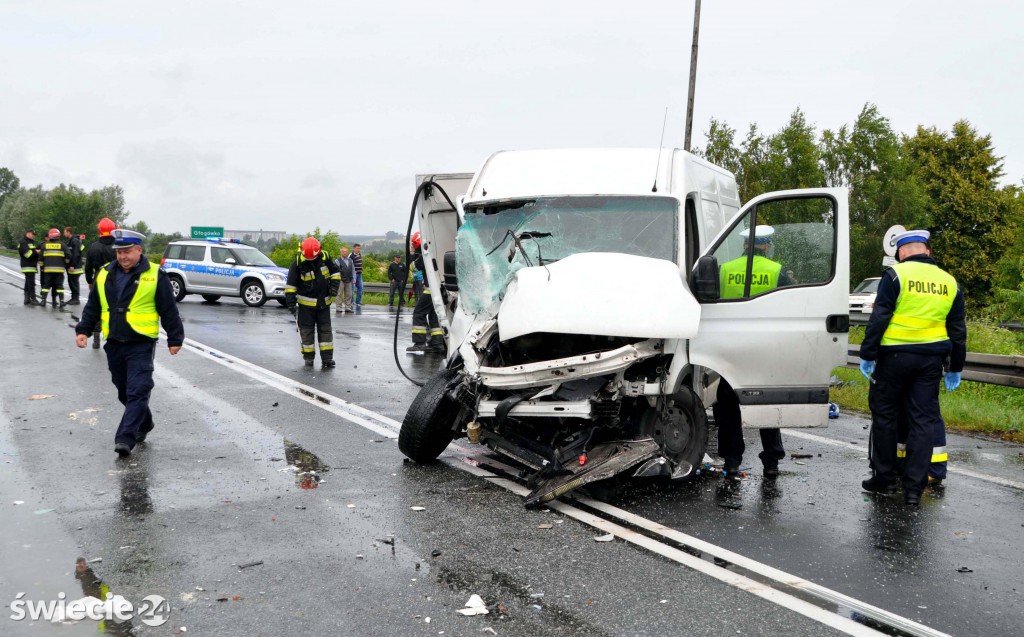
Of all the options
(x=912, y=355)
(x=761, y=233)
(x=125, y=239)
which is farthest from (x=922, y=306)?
(x=125, y=239)

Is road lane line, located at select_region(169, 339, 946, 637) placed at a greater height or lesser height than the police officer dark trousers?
lesser

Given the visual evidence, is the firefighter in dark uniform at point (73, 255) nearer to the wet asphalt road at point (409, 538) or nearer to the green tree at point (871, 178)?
the wet asphalt road at point (409, 538)

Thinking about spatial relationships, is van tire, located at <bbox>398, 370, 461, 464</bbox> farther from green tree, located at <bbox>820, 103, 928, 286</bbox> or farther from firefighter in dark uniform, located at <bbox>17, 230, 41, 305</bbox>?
green tree, located at <bbox>820, 103, 928, 286</bbox>

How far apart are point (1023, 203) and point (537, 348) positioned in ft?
120

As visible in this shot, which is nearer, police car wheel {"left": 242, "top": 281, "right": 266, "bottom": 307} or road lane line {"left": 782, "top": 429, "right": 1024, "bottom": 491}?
road lane line {"left": 782, "top": 429, "right": 1024, "bottom": 491}

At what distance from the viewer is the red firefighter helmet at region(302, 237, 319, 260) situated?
11844 mm

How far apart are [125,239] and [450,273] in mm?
2537

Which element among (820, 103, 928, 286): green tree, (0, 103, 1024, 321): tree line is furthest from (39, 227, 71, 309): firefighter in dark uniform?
(820, 103, 928, 286): green tree

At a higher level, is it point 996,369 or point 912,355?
point 912,355

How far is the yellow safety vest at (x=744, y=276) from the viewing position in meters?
6.14

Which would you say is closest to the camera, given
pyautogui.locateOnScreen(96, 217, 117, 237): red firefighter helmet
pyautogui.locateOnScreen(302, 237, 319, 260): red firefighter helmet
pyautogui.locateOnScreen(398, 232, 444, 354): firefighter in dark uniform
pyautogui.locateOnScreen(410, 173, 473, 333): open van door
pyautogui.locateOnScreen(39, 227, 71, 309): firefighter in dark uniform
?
pyautogui.locateOnScreen(410, 173, 473, 333): open van door

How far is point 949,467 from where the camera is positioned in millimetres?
6961

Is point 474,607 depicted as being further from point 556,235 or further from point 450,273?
point 450,273

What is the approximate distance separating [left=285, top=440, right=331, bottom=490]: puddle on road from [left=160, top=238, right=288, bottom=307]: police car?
16.9 m
